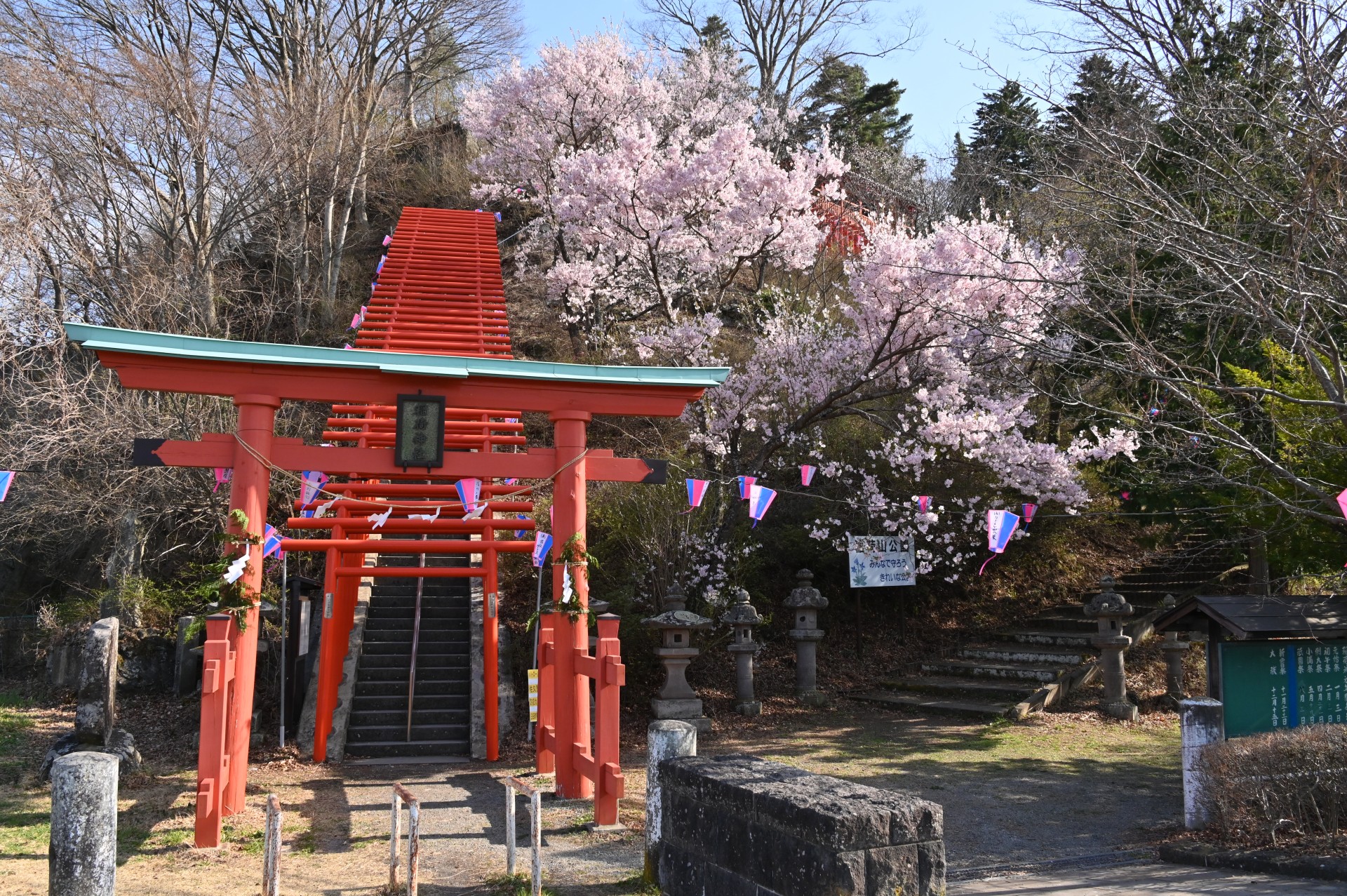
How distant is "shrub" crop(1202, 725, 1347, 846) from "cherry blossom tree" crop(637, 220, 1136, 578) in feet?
18.5

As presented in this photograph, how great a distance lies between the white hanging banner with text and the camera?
45.8 ft

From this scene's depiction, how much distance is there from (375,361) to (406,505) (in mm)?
2561

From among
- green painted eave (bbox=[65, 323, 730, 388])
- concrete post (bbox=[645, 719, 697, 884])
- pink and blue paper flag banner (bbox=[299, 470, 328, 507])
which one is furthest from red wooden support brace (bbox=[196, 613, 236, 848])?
concrete post (bbox=[645, 719, 697, 884])

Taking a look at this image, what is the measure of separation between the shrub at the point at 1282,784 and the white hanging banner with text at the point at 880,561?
6.87 meters

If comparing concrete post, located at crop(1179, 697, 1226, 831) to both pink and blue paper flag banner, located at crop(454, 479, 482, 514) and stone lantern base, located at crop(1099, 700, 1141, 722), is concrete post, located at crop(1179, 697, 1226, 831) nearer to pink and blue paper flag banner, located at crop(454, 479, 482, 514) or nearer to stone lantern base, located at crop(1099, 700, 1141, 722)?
stone lantern base, located at crop(1099, 700, 1141, 722)

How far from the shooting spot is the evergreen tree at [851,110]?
3175 cm

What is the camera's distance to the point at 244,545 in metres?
7.98

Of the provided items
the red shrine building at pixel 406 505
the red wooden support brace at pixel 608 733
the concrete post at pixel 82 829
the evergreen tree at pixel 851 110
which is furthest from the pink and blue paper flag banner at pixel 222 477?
the evergreen tree at pixel 851 110

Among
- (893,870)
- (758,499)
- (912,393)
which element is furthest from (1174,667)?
(893,870)

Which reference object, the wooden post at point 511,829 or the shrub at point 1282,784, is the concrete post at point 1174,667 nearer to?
the shrub at point 1282,784

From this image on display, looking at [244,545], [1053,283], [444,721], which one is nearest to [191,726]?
[444,721]

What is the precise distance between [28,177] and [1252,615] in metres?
15.6

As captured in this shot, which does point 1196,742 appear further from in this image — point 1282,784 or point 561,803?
point 561,803

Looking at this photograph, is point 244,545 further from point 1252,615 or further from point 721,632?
point 1252,615
